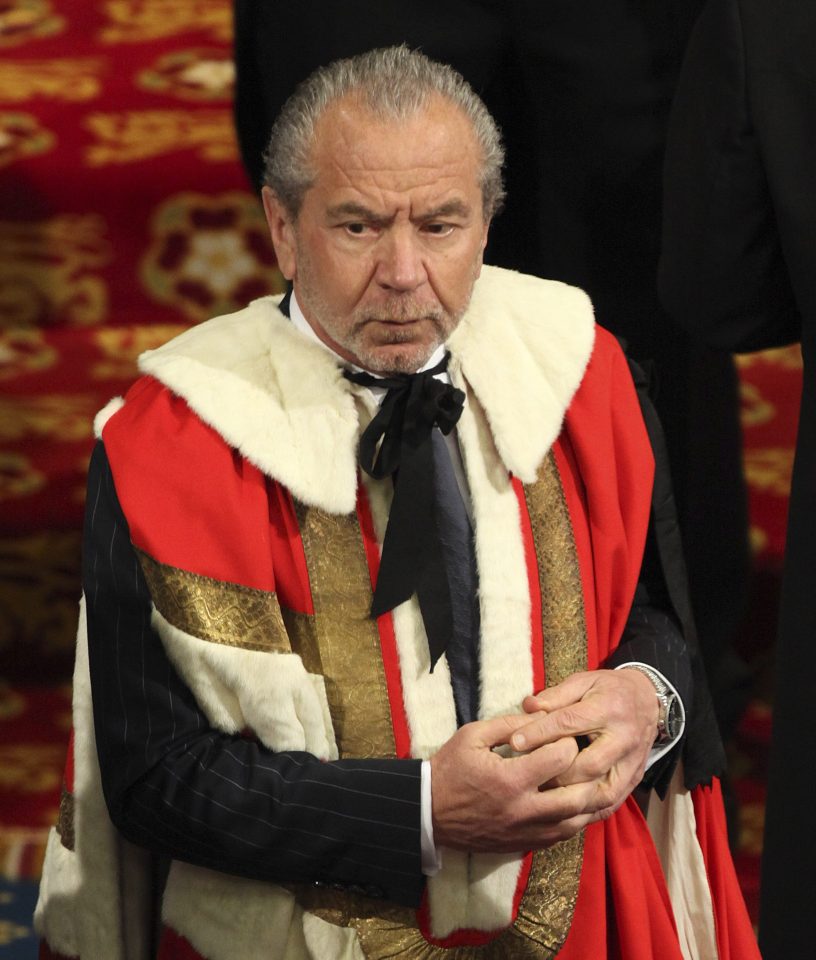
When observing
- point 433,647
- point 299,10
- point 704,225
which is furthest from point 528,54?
point 433,647

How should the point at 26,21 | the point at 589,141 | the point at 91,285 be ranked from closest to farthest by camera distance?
1. the point at 589,141
2. the point at 91,285
3. the point at 26,21

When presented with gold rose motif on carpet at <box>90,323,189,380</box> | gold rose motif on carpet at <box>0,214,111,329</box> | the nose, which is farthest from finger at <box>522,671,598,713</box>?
gold rose motif on carpet at <box>0,214,111,329</box>

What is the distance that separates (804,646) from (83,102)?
2.27 meters

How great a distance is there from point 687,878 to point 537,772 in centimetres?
43

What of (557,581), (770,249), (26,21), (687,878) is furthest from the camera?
(26,21)

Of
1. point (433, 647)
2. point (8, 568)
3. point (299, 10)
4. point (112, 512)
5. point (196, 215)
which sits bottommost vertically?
point (8, 568)

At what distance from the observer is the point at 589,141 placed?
2922 mm

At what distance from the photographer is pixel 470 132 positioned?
6.33 ft

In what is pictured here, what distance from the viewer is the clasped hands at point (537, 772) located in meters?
1.83

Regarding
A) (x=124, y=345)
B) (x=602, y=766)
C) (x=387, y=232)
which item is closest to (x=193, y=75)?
(x=124, y=345)

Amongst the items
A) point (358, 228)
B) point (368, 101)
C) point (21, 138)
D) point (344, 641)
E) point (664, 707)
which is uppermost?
point (368, 101)

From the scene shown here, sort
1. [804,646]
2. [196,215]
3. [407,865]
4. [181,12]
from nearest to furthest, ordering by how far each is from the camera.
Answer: [407,865], [804,646], [196,215], [181,12]

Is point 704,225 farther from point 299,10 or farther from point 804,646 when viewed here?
point 299,10

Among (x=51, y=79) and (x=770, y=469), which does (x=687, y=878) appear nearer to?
(x=770, y=469)
